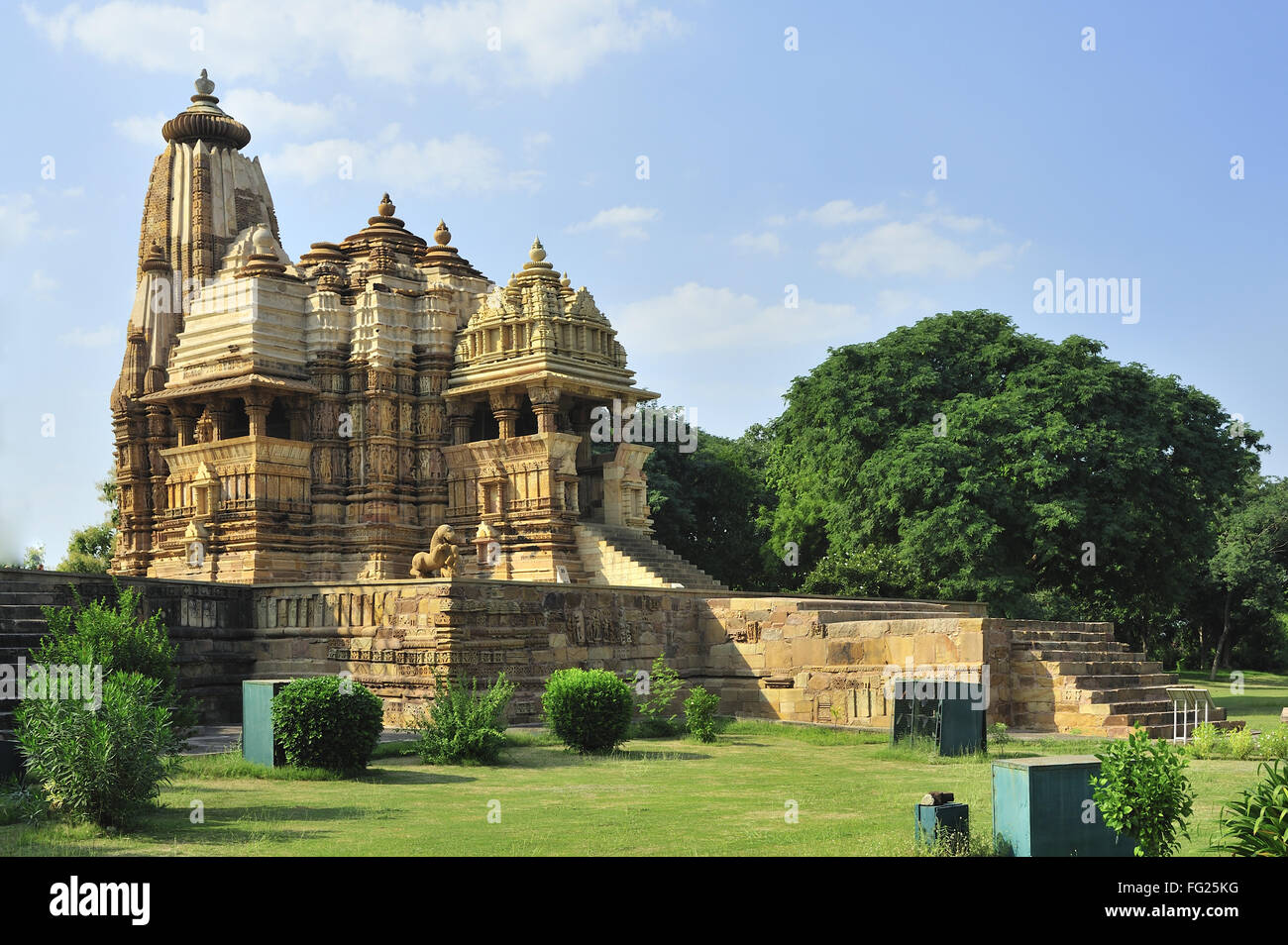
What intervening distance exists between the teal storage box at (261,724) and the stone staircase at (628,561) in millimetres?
13750

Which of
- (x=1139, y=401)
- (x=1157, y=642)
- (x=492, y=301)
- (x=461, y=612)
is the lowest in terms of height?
(x=1157, y=642)

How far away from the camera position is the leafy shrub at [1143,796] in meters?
8.77

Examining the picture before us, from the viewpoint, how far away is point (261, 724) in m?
14.6

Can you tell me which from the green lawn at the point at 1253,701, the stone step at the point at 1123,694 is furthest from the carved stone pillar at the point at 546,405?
the green lawn at the point at 1253,701

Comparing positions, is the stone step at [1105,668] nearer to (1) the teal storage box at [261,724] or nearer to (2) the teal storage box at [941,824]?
(2) the teal storage box at [941,824]

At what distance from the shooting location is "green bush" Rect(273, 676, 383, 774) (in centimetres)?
1425

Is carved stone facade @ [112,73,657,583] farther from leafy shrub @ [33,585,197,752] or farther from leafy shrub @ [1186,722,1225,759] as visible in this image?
leafy shrub @ [1186,722,1225,759]

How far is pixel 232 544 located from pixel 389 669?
514 inches

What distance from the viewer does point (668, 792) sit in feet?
43.5
